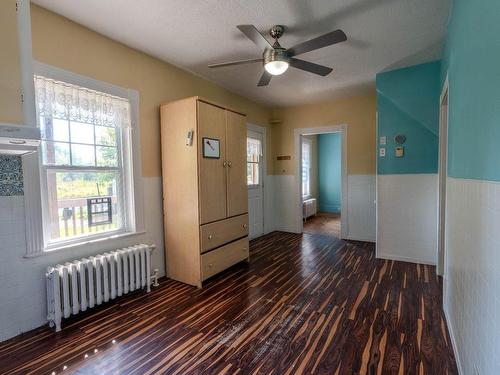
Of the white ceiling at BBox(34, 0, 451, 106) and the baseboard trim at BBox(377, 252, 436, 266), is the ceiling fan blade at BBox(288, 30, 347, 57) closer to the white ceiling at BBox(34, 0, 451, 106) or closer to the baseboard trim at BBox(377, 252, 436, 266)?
the white ceiling at BBox(34, 0, 451, 106)

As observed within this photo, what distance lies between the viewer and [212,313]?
2305 mm

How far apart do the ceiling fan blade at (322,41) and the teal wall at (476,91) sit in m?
0.74

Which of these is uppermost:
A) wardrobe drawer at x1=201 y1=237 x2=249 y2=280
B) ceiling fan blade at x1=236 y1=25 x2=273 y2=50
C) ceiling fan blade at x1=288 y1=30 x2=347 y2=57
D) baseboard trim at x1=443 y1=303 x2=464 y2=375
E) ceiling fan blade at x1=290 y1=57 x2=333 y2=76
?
ceiling fan blade at x1=236 y1=25 x2=273 y2=50

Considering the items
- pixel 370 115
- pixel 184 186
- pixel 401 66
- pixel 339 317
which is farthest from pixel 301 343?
pixel 370 115

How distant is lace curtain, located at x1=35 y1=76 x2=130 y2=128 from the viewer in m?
2.07

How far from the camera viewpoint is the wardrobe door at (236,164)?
3225 mm

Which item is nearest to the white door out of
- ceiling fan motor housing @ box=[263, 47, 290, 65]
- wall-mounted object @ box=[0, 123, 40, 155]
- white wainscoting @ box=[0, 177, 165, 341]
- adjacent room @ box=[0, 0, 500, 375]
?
adjacent room @ box=[0, 0, 500, 375]

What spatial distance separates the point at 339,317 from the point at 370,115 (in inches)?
139

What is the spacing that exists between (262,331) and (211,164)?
5.85ft

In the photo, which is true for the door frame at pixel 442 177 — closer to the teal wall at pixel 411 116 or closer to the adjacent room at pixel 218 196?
the adjacent room at pixel 218 196

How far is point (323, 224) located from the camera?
240 inches

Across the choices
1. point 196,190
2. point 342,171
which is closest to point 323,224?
point 342,171

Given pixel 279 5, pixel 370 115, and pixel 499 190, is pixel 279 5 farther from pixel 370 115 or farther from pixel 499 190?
pixel 370 115

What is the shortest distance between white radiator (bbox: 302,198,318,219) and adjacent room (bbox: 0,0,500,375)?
102 inches
